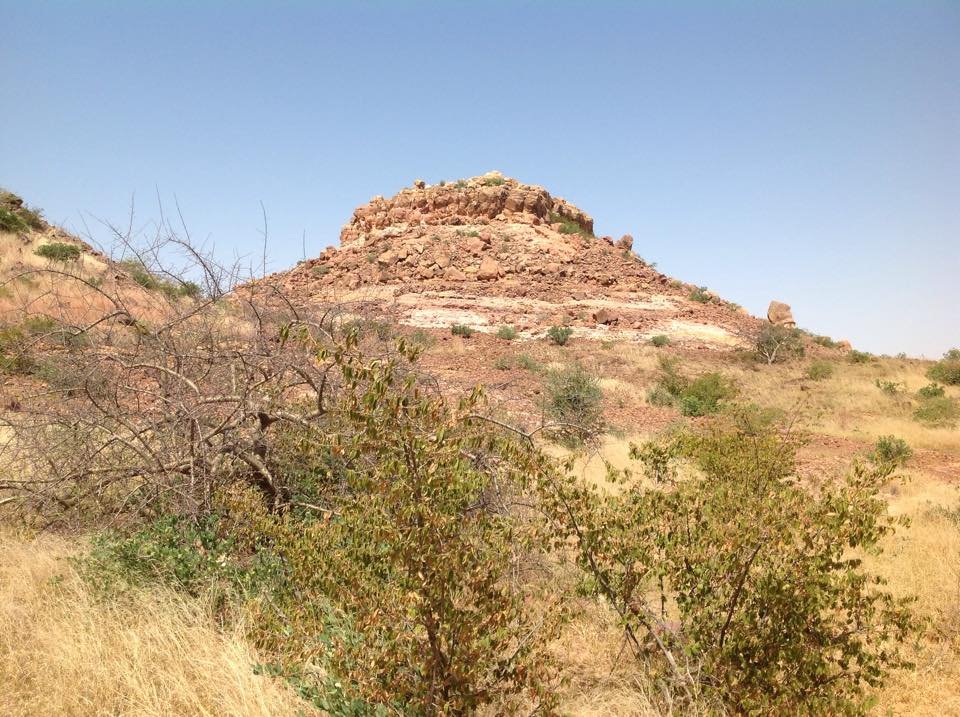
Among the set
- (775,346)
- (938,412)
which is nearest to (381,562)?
(938,412)

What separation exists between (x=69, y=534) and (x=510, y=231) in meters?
41.0

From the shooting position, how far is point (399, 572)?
8.48 feet

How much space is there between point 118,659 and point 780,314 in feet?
139

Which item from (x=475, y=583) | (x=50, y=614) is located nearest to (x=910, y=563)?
(x=475, y=583)

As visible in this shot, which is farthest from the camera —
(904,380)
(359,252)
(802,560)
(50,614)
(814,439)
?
(359,252)

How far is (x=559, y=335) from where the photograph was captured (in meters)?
27.7

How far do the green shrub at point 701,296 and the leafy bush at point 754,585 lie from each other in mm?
40263

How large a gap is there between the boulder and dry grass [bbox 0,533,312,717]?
134 feet

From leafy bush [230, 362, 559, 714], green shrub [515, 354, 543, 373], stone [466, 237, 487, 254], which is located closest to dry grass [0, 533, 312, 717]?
leafy bush [230, 362, 559, 714]

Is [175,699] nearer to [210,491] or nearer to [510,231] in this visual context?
[210,491]

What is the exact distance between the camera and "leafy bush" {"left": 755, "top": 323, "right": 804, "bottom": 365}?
27.4m

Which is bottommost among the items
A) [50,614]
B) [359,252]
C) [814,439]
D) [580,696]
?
[50,614]

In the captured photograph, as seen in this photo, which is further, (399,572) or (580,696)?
(580,696)

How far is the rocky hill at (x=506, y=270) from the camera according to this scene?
32.0 m
